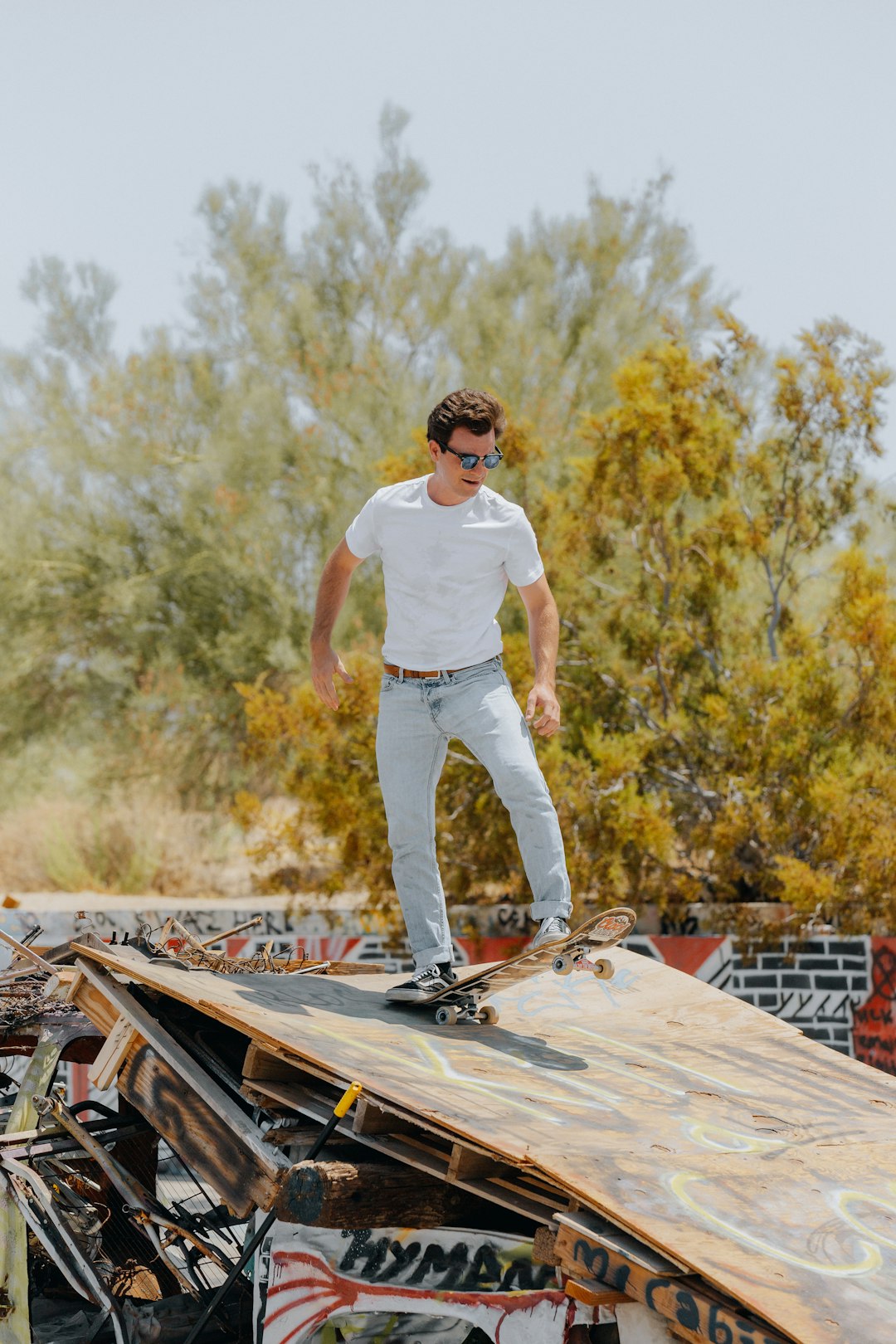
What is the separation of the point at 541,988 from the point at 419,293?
46.2 feet

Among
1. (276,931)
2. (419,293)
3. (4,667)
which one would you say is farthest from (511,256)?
(276,931)

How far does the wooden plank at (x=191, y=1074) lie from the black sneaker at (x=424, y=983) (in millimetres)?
820

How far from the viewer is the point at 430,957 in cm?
445

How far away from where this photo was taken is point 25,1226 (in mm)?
3881

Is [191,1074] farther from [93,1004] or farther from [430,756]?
[430,756]

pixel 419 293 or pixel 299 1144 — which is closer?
pixel 299 1144

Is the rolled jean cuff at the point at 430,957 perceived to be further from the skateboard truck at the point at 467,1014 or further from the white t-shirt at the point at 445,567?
the white t-shirt at the point at 445,567

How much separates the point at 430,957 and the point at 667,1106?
3.54ft

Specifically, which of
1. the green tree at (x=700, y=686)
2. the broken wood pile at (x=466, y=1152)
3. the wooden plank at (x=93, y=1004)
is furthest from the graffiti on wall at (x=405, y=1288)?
the green tree at (x=700, y=686)

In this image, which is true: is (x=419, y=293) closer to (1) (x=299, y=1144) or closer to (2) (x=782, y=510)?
(2) (x=782, y=510)

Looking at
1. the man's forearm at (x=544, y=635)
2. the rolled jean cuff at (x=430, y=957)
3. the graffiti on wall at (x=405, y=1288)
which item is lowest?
the graffiti on wall at (x=405, y=1288)

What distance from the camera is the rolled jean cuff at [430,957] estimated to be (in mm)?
4438

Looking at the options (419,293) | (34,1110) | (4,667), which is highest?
(419,293)

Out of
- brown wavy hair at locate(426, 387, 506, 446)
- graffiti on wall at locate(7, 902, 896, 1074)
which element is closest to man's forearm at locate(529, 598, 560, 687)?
brown wavy hair at locate(426, 387, 506, 446)
